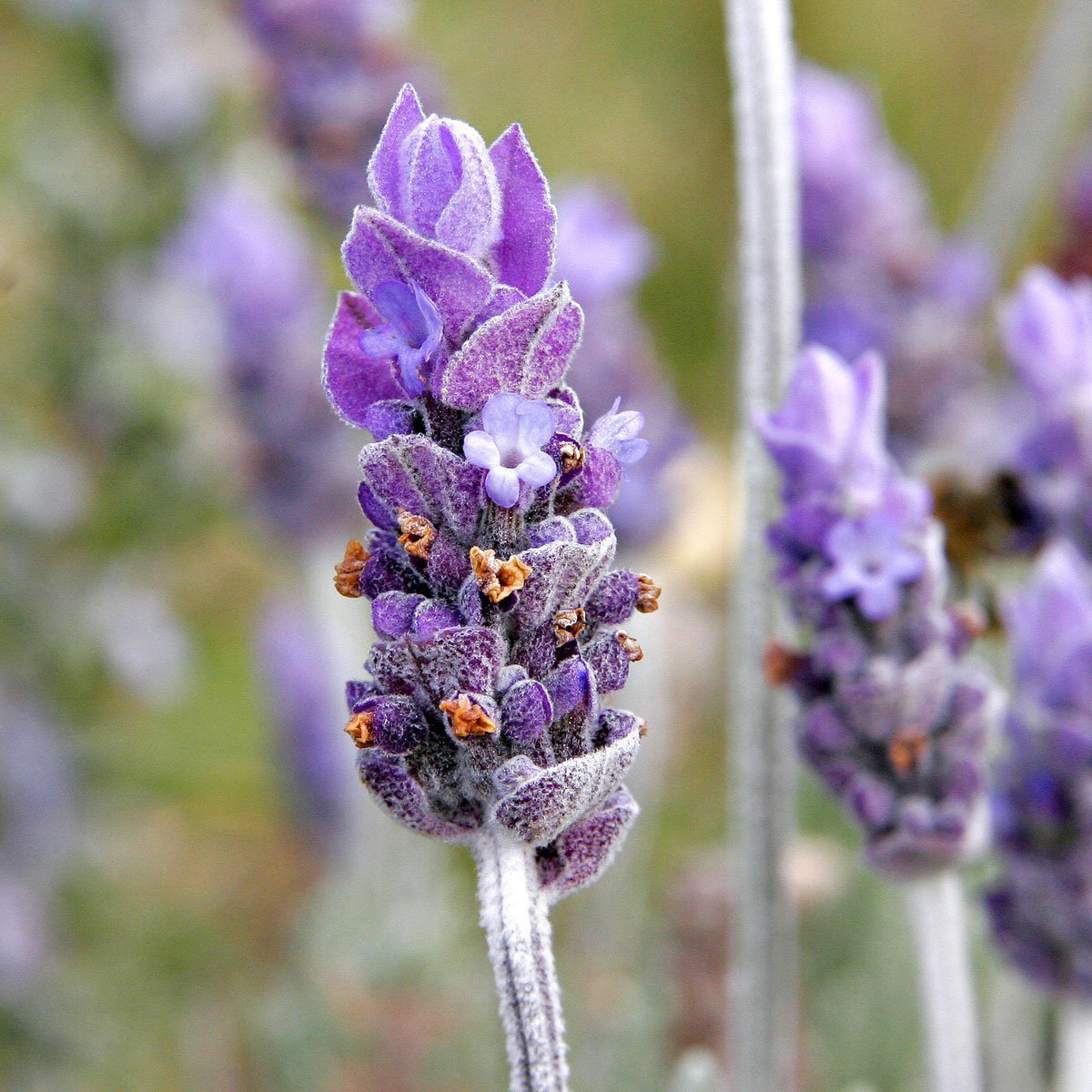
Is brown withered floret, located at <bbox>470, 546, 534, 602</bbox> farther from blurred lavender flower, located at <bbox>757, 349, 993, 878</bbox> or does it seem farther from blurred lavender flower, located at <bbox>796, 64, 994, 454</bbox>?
blurred lavender flower, located at <bbox>796, 64, 994, 454</bbox>

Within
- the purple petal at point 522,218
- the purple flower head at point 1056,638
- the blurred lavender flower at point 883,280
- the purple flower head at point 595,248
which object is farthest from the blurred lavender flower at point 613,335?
the purple petal at point 522,218

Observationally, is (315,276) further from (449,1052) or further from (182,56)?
(449,1052)

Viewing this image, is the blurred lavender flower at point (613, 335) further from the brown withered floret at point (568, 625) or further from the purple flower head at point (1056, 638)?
the brown withered floret at point (568, 625)

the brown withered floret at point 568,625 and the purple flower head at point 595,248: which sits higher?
the purple flower head at point 595,248

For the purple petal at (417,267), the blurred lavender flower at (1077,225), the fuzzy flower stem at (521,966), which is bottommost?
the fuzzy flower stem at (521,966)

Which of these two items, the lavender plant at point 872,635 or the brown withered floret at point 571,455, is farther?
the lavender plant at point 872,635

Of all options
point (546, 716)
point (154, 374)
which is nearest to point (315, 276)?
point (154, 374)

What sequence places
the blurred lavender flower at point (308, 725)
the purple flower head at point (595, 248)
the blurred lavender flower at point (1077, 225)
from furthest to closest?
the blurred lavender flower at point (308, 725)
the blurred lavender flower at point (1077, 225)
the purple flower head at point (595, 248)

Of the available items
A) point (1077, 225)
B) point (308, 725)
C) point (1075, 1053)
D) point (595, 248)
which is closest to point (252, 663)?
point (308, 725)
